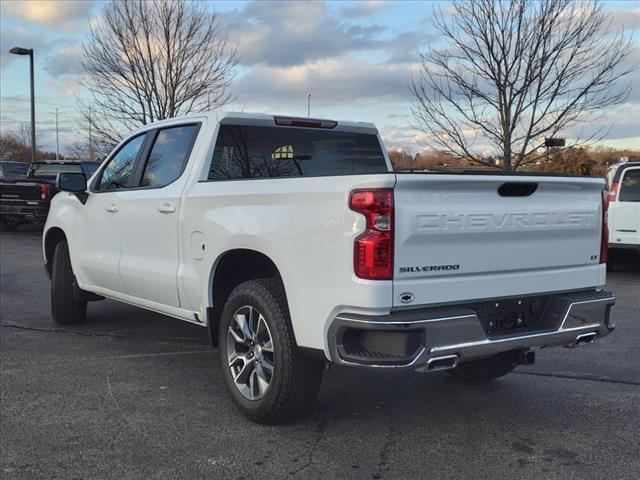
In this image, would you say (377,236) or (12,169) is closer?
(377,236)

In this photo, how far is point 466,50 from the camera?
48.8 ft

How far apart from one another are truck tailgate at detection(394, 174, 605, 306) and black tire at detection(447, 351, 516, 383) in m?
0.94

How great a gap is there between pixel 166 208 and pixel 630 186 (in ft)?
28.9

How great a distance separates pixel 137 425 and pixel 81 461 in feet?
1.71

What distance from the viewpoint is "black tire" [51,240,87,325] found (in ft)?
20.9

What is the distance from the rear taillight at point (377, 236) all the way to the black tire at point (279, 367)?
2.36ft

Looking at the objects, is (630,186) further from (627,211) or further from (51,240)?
(51,240)

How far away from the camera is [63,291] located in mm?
6426

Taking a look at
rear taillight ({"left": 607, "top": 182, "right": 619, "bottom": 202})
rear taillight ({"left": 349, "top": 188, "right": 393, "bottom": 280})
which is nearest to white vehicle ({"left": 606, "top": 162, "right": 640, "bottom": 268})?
rear taillight ({"left": 607, "top": 182, "right": 619, "bottom": 202})

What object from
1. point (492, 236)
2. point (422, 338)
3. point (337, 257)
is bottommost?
point (422, 338)

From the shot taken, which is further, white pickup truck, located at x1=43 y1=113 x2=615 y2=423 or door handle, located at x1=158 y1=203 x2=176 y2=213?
door handle, located at x1=158 y1=203 x2=176 y2=213

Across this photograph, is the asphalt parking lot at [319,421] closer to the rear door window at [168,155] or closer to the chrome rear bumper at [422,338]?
the chrome rear bumper at [422,338]

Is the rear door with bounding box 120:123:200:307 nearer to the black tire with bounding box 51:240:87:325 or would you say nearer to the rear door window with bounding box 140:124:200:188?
the rear door window with bounding box 140:124:200:188

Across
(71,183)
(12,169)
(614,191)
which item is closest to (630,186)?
(614,191)
